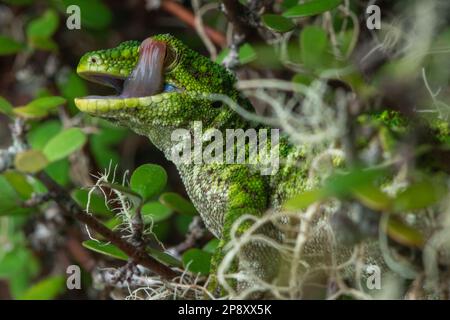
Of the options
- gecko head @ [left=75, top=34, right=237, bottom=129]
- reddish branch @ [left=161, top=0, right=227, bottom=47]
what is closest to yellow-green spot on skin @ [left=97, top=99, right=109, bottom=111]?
gecko head @ [left=75, top=34, right=237, bottom=129]

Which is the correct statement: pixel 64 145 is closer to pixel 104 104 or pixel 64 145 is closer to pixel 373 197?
pixel 104 104

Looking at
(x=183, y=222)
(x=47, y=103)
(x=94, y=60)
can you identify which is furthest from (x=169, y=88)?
(x=183, y=222)

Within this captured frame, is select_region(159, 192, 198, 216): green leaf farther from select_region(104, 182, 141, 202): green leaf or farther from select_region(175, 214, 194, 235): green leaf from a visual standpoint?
select_region(175, 214, 194, 235): green leaf

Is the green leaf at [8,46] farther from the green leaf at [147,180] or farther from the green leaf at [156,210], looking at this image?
the green leaf at [147,180]

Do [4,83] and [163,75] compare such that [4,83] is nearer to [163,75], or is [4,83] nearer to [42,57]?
[42,57]

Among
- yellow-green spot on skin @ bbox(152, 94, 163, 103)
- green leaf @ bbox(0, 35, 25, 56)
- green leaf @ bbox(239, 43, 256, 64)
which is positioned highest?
green leaf @ bbox(0, 35, 25, 56)

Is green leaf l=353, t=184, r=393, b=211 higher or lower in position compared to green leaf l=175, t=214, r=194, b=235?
higher
